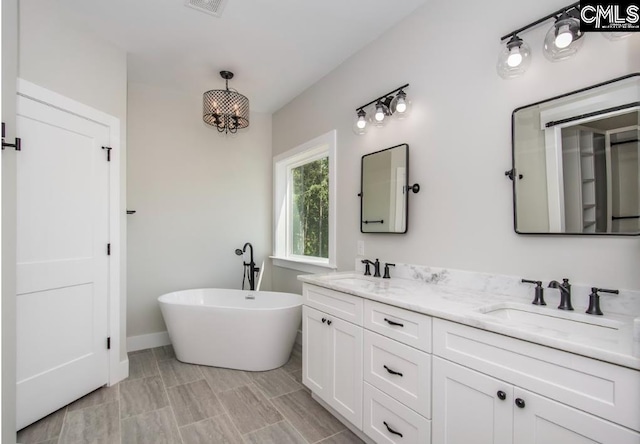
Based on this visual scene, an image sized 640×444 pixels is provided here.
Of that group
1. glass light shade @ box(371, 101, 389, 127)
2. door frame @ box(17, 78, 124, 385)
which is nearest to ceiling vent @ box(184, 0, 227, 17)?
door frame @ box(17, 78, 124, 385)

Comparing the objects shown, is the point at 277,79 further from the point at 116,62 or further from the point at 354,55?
the point at 116,62

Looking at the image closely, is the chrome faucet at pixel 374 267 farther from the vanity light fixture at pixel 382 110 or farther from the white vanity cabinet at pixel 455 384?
the vanity light fixture at pixel 382 110

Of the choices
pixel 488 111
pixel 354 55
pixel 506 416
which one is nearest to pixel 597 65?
pixel 488 111

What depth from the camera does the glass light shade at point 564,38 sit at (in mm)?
1350

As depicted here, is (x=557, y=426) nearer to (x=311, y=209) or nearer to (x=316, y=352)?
(x=316, y=352)

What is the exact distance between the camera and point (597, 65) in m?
1.35

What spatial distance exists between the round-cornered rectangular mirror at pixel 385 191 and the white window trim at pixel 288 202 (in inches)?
16.7

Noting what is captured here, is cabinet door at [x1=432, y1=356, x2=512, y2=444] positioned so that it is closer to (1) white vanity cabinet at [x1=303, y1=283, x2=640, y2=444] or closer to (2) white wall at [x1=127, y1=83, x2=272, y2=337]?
(1) white vanity cabinet at [x1=303, y1=283, x2=640, y2=444]

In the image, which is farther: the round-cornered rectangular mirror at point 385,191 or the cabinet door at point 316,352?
the round-cornered rectangular mirror at point 385,191

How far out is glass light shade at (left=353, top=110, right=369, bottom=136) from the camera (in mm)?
2494

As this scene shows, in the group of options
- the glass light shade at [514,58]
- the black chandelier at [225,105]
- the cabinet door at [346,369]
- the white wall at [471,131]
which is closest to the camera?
the white wall at [471,131]

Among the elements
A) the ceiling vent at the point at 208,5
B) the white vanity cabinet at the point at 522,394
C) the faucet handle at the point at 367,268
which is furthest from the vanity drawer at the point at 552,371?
the ceiling vent at the point at 208,5

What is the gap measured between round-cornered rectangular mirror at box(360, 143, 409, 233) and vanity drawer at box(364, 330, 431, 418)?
33.0 inches

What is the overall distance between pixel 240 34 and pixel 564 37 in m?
2.08
